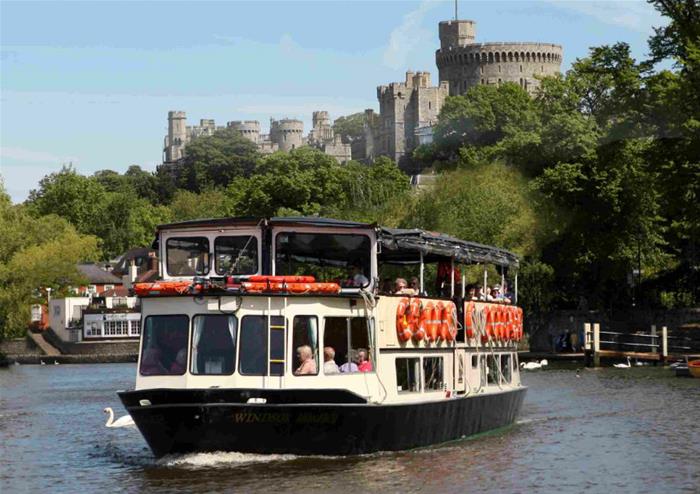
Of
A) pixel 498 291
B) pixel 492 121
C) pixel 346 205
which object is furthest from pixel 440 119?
pixel 498 291

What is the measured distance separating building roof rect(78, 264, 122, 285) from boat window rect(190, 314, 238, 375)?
357 feet

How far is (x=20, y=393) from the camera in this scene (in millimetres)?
64250

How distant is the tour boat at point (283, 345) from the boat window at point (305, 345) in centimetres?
2

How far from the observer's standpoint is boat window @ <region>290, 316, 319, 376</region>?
31.8m

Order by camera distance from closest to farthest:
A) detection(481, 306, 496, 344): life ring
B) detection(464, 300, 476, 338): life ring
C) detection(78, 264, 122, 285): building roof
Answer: detection(464, 300, 476, 338): life ring < detection(481, 306, 496, 344): life ring < detection(78, 264, 122, 285): building roof

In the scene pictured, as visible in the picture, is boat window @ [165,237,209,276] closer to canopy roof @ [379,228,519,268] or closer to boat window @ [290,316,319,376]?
boat window @ [290,316,319,376]

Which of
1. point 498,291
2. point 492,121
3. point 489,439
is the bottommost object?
point 489,439

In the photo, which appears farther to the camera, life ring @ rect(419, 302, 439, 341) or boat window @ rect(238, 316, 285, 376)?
life ring @ rect(419, 302, 439, 341)

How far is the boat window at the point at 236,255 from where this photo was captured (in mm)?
33438

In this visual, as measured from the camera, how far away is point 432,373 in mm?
35781

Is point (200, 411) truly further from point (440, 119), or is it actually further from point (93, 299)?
point (440, 119)

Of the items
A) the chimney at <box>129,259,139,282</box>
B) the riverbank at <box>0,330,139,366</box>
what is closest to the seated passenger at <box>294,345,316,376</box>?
the riverbank at <box>0,330,139,366</box>

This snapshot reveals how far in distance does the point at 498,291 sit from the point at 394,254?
193 inches

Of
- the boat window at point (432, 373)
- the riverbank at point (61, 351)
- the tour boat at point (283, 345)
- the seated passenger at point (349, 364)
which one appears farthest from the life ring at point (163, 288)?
the riverbank at point (61, 351)
